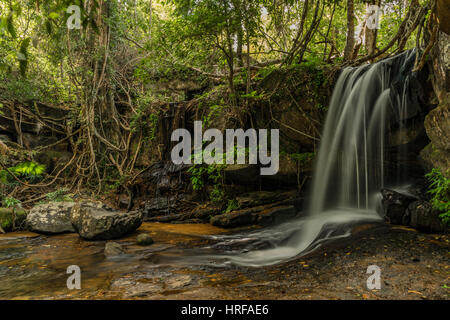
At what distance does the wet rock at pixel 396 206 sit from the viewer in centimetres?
408

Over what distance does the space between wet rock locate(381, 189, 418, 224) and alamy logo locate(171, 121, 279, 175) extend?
2532mm

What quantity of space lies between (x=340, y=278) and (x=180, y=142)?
267 inches

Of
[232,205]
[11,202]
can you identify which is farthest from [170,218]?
[11,202]

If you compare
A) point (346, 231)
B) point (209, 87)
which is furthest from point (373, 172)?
point (209, 87)

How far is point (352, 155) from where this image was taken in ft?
18.6

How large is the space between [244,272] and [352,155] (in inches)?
153

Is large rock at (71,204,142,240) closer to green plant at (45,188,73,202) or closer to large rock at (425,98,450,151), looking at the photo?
green plant at (45,188,73,202)

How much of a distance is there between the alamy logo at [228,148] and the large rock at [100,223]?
272 centimetres

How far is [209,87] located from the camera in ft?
32.1

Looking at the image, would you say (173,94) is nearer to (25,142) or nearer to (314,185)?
(25,142)

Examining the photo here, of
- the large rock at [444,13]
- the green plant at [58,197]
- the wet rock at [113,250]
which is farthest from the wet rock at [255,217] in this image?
the green plant at [58,197]

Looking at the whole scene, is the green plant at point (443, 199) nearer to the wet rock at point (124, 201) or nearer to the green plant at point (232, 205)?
the green plant at point (232, 205)

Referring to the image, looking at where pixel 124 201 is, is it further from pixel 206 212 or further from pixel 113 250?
pixel 113 250

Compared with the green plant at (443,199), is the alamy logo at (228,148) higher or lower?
higher
